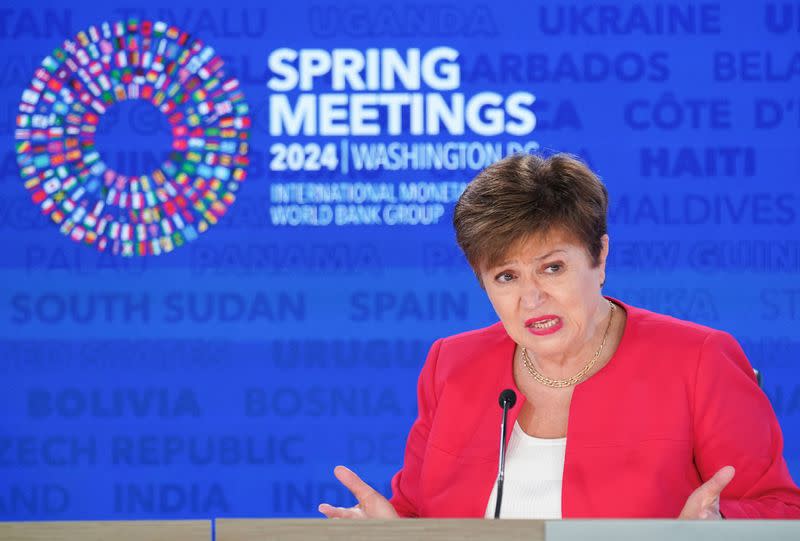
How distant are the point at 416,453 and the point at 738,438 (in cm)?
61

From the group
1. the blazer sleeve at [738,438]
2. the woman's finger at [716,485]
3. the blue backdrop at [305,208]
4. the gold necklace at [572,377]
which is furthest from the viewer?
the blue backdrop at [305,208]

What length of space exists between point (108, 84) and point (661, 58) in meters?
1.83

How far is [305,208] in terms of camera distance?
345cm

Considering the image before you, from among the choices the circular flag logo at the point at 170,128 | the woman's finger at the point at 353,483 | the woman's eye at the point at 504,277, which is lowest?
the woman's finger at the point at 353,483

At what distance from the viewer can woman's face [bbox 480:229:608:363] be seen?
183cm

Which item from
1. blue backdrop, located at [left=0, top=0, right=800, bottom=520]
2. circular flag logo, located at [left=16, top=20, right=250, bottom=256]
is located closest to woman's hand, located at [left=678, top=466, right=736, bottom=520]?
blue backdrop, located at [left=0, top=0, right=800, bottom=520]

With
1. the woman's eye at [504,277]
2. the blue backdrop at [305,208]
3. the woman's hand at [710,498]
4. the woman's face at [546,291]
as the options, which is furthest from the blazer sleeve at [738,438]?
the blue backdrop at [305,208]

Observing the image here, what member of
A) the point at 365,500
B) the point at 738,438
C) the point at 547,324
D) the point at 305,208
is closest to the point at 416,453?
the point at 365,500

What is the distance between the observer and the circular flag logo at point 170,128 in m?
3.45

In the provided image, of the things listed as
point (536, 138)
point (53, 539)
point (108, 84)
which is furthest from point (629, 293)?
point (53, 539)

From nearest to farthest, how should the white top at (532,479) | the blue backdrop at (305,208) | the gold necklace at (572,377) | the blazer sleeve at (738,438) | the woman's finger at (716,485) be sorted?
the woman's finger at (716,485) → the blazer sleeve at (738,438) → the white top at (532,479) → the gold necklace at (572,377) → the blue backdrop at (305,208)

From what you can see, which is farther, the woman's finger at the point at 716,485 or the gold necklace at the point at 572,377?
the gold necklace at the point at 572,377

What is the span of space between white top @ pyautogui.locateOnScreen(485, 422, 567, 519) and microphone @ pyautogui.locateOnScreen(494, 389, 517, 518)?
1.0 inches

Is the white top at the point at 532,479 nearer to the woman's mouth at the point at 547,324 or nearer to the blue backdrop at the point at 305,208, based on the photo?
the woman's mouth at the point at 547,324
